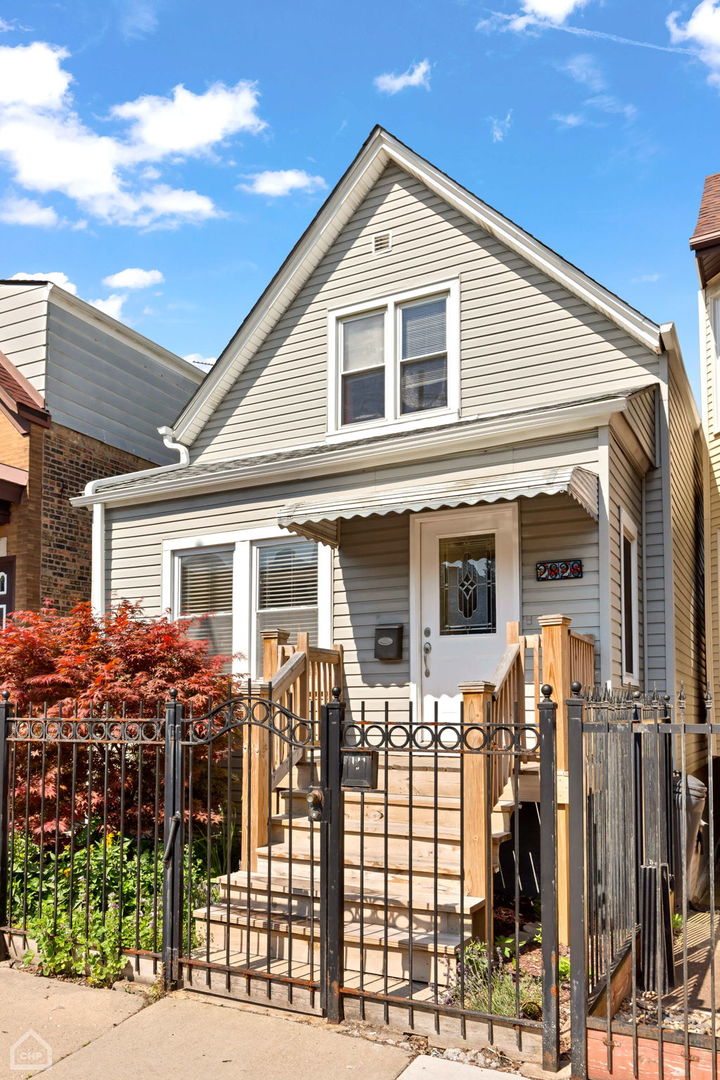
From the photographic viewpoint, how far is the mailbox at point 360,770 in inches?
199

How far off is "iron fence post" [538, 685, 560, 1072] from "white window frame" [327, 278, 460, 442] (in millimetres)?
6203

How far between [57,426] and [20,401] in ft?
2.78

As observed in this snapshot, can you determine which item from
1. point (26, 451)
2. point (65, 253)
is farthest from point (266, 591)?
point (65, 253)

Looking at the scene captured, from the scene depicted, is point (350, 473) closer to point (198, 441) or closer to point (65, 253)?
point (198, 441)

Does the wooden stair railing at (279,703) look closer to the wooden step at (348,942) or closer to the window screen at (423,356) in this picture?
the wooden step at (348,942)

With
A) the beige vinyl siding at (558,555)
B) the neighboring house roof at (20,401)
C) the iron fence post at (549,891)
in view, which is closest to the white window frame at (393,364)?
the beige vinyl siding at (558,555)

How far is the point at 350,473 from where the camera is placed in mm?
9703

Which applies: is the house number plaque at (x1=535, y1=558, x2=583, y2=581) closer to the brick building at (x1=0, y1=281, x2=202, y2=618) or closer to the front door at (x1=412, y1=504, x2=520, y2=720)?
the front door at (x1=412, y1=504, x2=520, y2=720)

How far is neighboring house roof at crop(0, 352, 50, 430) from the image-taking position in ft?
40.3

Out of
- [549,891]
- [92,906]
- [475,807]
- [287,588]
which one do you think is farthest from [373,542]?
[549,891]

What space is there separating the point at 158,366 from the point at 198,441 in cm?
380

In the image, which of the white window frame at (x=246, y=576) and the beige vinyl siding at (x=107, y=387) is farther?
the beige vinyl siding at (x=107, y=387)

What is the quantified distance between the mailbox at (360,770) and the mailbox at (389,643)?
4.01m

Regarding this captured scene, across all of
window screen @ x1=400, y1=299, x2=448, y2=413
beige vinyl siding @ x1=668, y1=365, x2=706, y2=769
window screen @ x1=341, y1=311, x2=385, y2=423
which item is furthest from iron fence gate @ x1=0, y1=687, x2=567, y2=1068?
window screen @ x1=341, y1=311, x2=385, y2=423
